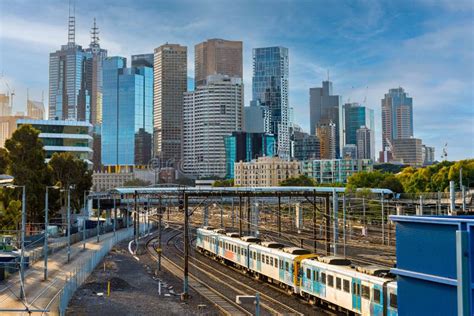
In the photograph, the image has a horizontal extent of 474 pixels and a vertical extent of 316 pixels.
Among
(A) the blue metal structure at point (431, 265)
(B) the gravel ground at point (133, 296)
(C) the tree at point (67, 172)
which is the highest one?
(C) the tree at point (67, 172)

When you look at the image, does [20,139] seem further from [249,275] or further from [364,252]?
[364,252]

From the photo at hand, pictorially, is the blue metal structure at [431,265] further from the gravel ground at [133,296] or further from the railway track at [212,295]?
the gravel ground at [133,296]

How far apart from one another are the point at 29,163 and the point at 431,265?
→ 57298 mm

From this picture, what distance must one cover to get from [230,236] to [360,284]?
87.0 ft

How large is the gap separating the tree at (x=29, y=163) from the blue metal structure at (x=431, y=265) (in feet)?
180

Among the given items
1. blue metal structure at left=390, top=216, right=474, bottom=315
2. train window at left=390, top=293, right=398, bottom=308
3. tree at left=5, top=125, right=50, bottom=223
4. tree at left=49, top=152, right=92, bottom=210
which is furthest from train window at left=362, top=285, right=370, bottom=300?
tree at left=49, top=152, right=92, bottom=210

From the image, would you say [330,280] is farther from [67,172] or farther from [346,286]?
[67,172]

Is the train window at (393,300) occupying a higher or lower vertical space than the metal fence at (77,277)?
higher

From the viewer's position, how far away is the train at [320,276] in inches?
914

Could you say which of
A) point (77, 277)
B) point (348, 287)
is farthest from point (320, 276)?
point (77, 277)

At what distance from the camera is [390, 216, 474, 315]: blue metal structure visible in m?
7.18

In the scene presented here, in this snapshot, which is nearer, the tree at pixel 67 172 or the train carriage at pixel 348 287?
the train carriage at pixel 348 287

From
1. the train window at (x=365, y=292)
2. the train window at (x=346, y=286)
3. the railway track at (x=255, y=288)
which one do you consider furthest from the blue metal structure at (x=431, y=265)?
the railway track at (x=255, y=288)

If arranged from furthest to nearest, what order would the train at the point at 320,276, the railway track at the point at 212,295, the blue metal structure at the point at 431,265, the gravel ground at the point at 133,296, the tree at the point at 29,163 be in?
the tree at the point at 29,163, the gravel ground at the point at 133,296, the railway track at the point at 212,295, the train at the point at 320,276, the blue metal structure at the point at 431,265
